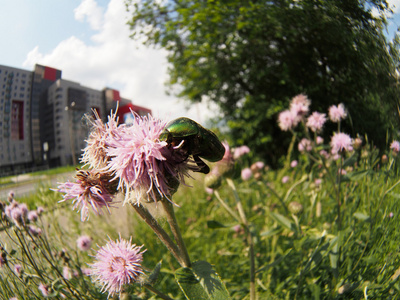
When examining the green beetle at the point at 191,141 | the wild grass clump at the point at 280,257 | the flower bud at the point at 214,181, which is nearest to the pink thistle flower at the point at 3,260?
the wild grass clump at the point at 280,257

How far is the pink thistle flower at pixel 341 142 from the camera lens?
88 centimetres

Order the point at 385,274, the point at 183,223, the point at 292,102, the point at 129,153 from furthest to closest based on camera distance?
the point at 183,223 → the point at 292,102 → the point at 385,274 → the point at 129,153

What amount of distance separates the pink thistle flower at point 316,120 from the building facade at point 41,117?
708mm

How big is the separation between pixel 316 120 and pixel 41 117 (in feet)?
3.18

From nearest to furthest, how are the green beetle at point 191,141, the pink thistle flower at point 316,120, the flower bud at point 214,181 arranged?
the green beetle at point 191,141 < the pink thistle flower at point 316,120 < the flower bud at point 214,181

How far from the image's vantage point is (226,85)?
3.88ft

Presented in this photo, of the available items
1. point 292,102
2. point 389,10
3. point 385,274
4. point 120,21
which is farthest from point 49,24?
point 385,274

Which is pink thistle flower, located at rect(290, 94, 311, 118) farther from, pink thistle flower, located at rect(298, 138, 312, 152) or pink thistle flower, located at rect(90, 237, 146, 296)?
pink thistle flower, located at rect(90, 237, 146, 296)

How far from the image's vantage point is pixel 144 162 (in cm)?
49

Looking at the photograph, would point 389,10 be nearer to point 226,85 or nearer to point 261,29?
point 261,29

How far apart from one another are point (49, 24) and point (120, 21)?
0.63ft

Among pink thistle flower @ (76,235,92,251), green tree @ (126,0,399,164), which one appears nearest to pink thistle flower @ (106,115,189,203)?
green tree @ (126,0,399,164)

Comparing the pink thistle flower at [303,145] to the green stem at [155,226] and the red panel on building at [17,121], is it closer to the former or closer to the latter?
the green stem at [155,226]

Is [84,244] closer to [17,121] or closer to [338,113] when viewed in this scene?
[17,121]
